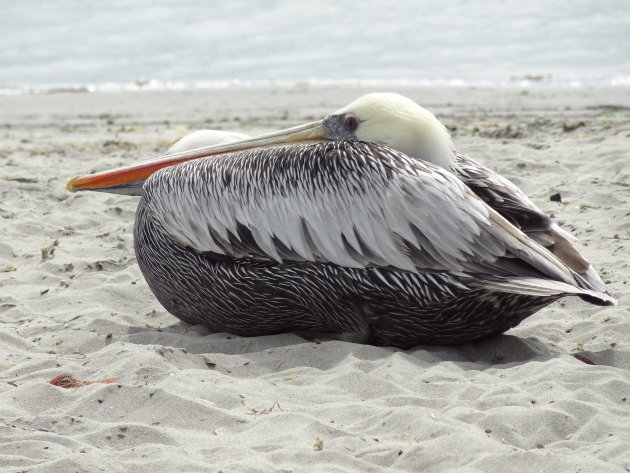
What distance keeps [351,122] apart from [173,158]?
41.9 inches

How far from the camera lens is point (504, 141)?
9.27 meters

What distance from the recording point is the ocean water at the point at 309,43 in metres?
18.2

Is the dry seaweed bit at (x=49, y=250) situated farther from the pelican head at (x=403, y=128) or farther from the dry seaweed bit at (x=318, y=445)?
the dry seaweed bit at (x=318, y=445)

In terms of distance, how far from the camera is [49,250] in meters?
6.28

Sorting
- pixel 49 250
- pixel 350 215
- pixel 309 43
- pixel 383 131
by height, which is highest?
pixel 309 43

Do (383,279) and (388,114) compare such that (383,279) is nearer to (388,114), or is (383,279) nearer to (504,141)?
(388,114)

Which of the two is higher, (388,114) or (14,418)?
(388,114)

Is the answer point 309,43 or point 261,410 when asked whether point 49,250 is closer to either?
point 261,410

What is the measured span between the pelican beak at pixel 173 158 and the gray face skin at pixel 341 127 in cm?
→ 7

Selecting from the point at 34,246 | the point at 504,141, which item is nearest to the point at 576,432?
the point at 34,246

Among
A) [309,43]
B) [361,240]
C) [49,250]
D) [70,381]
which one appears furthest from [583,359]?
[309,43]

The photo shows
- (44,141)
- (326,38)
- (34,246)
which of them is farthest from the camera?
(326,38)

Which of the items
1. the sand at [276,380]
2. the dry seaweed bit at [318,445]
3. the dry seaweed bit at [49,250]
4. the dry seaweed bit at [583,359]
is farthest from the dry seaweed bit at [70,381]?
the dry seaweed bit at [49,250]

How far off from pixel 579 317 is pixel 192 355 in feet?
6.90
